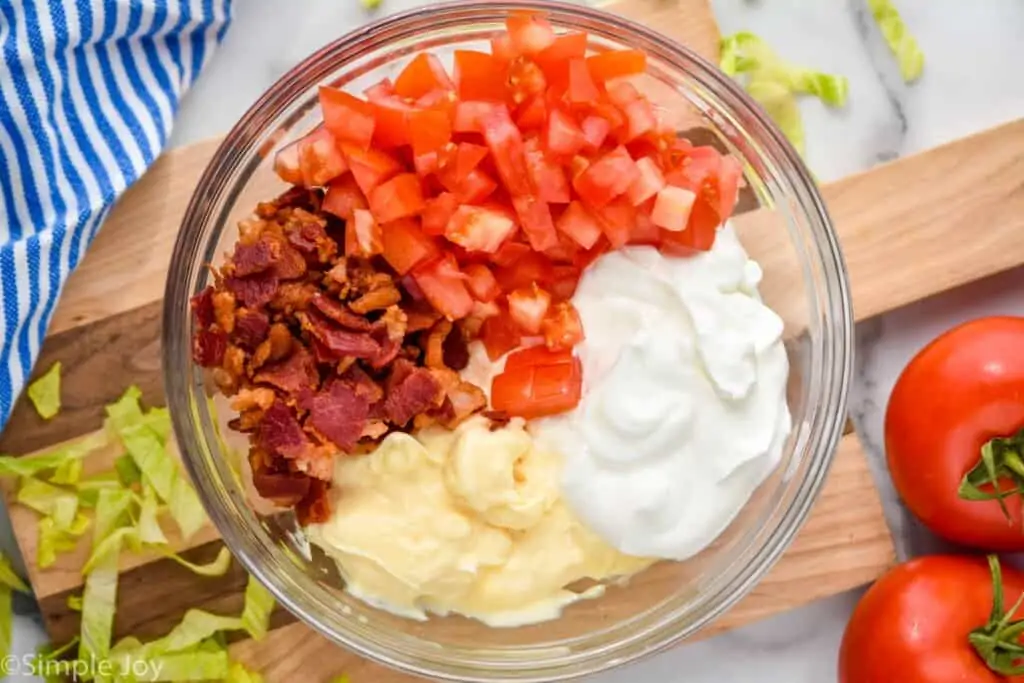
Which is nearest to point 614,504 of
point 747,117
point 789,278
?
point 789,278

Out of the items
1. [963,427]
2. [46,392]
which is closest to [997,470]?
[963,427]

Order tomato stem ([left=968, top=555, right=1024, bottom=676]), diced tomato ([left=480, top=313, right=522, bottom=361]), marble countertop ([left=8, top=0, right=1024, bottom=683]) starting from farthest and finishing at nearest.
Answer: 1. marble countertop ([left=8, top=0, right=1024, bottom=683])
2. tomato stem ([left=968, top=555, right=1024, bottom=676])
3. diced tomato ([left=480, top=313, right=522, bottom=361])

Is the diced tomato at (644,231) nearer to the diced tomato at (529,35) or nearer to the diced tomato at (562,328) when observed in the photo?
the diced tomato at (562,328)

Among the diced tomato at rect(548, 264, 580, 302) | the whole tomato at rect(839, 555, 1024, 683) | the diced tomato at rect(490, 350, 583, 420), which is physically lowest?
the whole tomato at rect(839, 555, 1024, 683)

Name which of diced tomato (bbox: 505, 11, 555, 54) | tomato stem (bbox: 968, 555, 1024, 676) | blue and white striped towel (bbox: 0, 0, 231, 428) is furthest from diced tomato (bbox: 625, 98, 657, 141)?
tomato stem (bbox: 968, 555, 1024, 676)

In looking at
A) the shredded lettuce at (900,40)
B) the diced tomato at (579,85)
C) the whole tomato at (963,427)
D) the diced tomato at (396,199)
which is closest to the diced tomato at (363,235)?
the diced tomato at (396,199)

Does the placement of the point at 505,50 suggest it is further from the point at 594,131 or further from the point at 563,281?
the point at 563,281

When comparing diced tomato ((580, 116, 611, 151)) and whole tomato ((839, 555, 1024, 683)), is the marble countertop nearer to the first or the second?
whole tomato ((839, 555, 1024, 683))
